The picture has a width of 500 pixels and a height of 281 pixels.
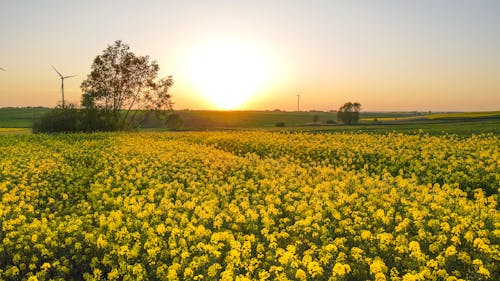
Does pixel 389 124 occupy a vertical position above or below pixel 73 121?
below

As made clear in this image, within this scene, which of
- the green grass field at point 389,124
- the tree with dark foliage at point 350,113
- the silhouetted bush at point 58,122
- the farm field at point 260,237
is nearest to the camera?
the farm field at point 260,237

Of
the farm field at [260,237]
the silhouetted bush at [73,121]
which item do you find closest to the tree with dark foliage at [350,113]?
the silhouetted bush at [73,121]

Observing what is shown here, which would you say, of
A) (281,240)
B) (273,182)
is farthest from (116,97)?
(281,240)

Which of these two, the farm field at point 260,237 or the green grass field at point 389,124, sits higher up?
the green grass field at point 389,124

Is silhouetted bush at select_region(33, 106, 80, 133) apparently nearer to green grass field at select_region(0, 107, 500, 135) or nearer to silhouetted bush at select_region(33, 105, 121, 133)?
silhouetted bush at select_region(33, 105, 121, 133)

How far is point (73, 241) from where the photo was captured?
11625 mm

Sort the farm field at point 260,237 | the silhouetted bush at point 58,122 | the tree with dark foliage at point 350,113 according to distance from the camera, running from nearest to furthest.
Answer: the farm field at point 260,237
the silhouetted bush at point 58,122
the tree with dark foliage at point 350,113

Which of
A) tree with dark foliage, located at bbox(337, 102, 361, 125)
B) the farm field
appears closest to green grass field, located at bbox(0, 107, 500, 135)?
tree with dark foliage, located at bbox(337, 102, 361, 125)

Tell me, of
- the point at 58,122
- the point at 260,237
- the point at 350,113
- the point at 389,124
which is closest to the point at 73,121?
the point at 58,122

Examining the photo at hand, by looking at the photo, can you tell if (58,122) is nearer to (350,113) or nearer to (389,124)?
(389,124)

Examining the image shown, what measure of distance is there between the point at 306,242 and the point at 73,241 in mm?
5957

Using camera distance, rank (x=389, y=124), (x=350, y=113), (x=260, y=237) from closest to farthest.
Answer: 1. (x=260, y=237)
2. (x=389, y=124)
3. (x=350, y=113)

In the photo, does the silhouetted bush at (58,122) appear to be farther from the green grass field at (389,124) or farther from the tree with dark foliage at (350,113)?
the tree with dark foliage at (350,113)

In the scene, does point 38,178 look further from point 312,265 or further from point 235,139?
point 235,139
